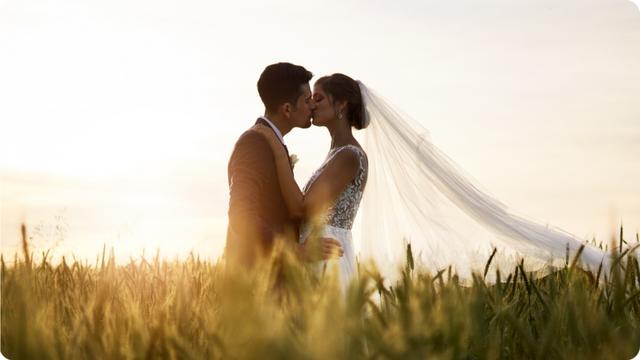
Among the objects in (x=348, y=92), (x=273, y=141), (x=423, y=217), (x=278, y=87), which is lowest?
(x=423, y=217)

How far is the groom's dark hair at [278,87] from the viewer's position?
5.41m

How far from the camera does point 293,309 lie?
7.66 ft

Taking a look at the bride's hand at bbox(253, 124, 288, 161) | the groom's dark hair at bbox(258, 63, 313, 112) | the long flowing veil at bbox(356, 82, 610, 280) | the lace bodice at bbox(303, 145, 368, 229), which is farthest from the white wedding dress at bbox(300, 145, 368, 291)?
the bride's hand at bbox(253, 124, 288, 161)

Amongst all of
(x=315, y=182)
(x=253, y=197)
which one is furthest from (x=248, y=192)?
(x=315, y=182)

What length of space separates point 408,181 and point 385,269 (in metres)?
0.86

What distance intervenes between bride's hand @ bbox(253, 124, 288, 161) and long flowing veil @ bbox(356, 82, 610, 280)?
4.25 feet

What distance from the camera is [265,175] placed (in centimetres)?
513

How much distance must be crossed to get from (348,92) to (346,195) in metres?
0.95

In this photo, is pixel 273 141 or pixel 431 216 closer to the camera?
pixel 273 141

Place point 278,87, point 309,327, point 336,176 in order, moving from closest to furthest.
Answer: point 309,327, point 278,87, point 336,176

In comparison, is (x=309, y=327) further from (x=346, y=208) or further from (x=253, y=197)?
(x=346, y=208)

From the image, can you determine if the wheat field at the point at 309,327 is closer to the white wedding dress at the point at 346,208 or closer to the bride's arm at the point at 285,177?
the bride's arm at the point at 285,177

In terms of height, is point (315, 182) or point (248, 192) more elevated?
point (315, 182)

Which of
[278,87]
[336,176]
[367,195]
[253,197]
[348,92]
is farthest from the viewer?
[367,195]
